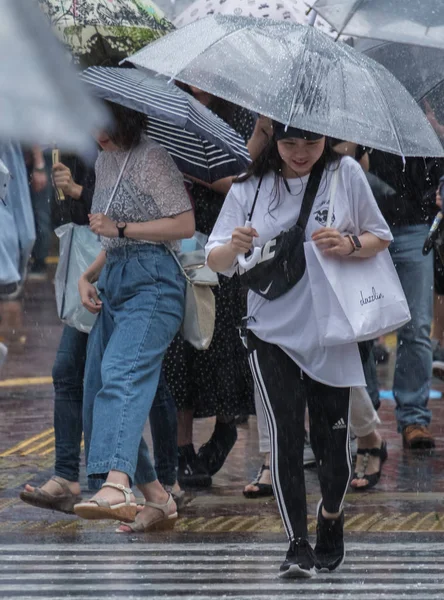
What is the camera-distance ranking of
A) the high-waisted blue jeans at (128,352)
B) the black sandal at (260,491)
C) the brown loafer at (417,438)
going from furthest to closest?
the brown loafer at (417,438) < the black sandal at (260,491) < the high-waisted blue jeans at (128,352)

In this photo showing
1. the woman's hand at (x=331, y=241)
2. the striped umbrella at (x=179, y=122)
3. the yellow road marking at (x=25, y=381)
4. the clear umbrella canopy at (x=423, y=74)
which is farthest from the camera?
the yellow road marking at (x=25, y=381)

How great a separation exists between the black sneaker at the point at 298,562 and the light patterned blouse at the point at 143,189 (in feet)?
4.68

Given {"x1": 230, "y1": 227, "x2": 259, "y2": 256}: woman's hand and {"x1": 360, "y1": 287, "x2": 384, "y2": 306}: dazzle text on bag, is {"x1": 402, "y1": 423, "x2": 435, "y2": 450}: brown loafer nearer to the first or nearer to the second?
{"x1": 360, "y1": 287, "x2": 384, "y2": 306}: dazzle text on bag

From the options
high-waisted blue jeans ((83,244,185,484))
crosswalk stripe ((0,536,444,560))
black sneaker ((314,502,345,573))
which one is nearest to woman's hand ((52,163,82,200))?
high-waisted blue jeans ((83,244,185,484))

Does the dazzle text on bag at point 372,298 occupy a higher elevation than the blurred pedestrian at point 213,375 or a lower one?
higher

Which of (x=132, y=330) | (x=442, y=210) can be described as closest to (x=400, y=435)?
(x=442, y=210)

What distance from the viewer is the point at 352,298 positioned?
224 inches

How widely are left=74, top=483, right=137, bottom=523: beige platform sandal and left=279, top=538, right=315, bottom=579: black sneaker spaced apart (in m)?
0.59

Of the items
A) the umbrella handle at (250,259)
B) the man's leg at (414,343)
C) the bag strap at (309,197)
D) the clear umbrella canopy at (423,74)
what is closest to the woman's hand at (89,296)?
the umbrella handle at (250,259)

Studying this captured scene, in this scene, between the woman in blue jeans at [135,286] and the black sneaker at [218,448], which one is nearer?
the woman in blue jeans at [135,286]

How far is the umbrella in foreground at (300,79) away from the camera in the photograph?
18.7 feet

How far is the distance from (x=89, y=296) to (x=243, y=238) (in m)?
1.17

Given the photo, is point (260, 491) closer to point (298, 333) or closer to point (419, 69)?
point (298, 333)

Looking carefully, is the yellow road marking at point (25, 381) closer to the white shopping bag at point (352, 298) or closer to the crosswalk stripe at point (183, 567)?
the crosswalk stripe at point (183, 567)
